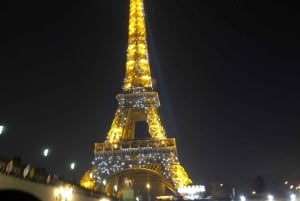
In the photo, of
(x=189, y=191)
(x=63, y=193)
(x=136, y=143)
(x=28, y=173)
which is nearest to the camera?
(x=28, y=173)

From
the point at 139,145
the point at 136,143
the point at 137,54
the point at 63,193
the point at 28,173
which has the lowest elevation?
the point at 63,193

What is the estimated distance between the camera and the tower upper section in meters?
65.1

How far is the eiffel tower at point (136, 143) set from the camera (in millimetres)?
55688

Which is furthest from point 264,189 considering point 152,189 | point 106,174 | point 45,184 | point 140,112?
point 45,184

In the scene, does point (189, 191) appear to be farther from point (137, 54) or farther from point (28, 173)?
point (28, 173)

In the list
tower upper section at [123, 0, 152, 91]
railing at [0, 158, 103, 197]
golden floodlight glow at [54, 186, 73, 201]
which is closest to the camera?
railing at [0, 158, 103, 197]

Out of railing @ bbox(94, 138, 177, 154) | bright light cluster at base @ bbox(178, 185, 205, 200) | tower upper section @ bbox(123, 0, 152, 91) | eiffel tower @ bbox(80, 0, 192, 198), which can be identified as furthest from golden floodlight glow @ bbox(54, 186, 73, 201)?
tower upper section @ bbox(123, 0, 152, 91)

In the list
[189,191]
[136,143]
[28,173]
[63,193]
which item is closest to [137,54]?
[136,143]

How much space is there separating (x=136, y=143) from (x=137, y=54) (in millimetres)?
19385

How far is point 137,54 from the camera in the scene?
6862 cm

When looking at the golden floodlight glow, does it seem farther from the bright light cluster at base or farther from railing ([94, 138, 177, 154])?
railing ([94, 138, 177, 154])

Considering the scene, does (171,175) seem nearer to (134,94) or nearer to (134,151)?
(134,151)

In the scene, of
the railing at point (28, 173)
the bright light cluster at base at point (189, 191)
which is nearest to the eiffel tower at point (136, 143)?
the bright light cluster at base at point (189, 191)

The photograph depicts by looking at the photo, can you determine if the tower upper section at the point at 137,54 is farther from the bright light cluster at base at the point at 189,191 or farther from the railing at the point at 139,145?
the bright light cluster at base at the point at 189,191
